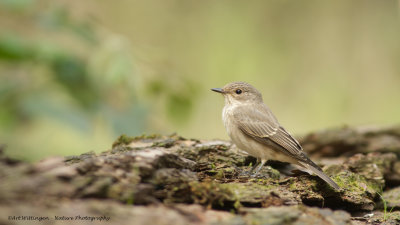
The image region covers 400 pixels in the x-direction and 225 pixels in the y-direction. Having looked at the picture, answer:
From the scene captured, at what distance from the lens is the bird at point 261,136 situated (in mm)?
5234

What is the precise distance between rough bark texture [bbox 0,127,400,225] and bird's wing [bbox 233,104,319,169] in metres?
0.37

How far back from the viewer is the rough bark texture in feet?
8.48

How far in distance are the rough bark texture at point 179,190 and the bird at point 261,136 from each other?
25 cm

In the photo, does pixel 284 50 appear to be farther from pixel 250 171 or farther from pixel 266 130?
pixel 250 171

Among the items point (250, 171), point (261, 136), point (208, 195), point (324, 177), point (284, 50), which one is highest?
point (284, 50)

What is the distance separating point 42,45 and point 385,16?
10529 millimetres

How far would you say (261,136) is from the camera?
18.1 ft

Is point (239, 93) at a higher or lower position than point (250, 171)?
higher

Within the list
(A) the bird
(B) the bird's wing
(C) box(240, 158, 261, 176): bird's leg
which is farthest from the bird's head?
(C) box(240, 158, 261, 176): bird's leg

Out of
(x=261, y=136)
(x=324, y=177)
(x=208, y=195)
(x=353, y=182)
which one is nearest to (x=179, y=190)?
(x=208, y=195)

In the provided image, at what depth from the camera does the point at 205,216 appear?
3021 mm

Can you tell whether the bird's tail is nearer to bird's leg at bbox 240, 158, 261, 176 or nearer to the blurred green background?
bird's leg at bbox 240, 158, 261, 176

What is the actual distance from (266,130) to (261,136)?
17 centimetres

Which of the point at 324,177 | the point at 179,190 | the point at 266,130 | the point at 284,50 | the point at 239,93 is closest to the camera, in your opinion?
the point at 179,190
